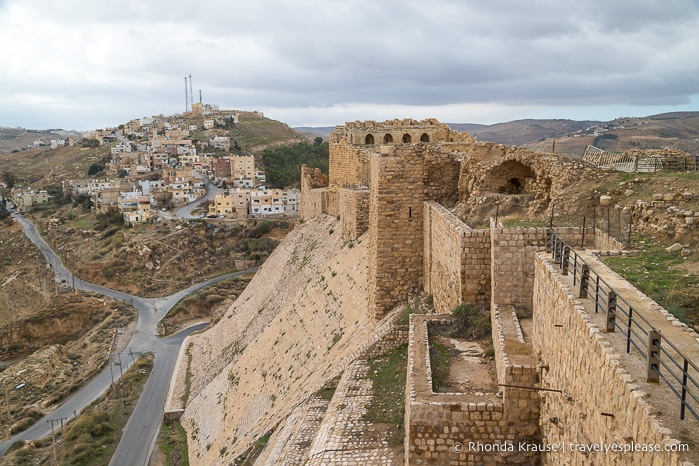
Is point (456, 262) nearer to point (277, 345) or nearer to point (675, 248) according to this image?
point (675, 248)

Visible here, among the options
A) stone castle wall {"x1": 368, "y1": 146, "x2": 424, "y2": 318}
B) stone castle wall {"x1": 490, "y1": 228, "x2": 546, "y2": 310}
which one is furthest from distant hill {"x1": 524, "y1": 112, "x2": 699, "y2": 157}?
stone castle wall {"x1": 490, "y1": 228, "x2": 546, "y2": 310}

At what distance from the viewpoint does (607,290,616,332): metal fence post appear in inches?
175

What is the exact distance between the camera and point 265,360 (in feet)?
56.4

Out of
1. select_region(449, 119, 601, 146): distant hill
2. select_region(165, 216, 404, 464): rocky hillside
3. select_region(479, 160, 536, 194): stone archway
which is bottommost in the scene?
select_region(165, 216, 404, 464): rocky hillside

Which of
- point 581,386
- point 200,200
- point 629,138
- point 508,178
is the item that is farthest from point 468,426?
point 200,200

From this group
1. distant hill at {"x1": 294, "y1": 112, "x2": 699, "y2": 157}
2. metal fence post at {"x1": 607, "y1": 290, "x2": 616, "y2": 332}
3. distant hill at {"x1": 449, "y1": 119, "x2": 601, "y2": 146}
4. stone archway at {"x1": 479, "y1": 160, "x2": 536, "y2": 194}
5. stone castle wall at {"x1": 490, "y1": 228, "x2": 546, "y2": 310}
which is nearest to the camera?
metal fence post at {"x1": 607, "y1": 290, "x2": 616, "y2": 332}

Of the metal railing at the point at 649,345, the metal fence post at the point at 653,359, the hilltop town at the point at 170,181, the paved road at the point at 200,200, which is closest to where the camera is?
the metal railing at the point at 649,345

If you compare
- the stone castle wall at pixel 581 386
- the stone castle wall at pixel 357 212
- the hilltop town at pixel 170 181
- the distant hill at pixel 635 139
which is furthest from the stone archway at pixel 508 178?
the hilltop town at pixel 170 181

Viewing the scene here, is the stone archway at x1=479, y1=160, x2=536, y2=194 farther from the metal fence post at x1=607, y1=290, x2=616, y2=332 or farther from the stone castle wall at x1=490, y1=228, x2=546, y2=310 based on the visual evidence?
the metal fence post at x1=607, y1=290, x2=616, y2=332

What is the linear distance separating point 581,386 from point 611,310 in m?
0.73

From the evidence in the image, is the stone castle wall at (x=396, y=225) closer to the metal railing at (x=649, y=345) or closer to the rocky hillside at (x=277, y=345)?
the rocky hillside at (x=277, y=345)

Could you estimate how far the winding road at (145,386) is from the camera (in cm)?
2139

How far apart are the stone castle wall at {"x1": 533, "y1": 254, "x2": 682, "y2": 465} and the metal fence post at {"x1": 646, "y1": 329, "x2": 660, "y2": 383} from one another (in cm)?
14

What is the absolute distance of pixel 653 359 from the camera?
371cm
